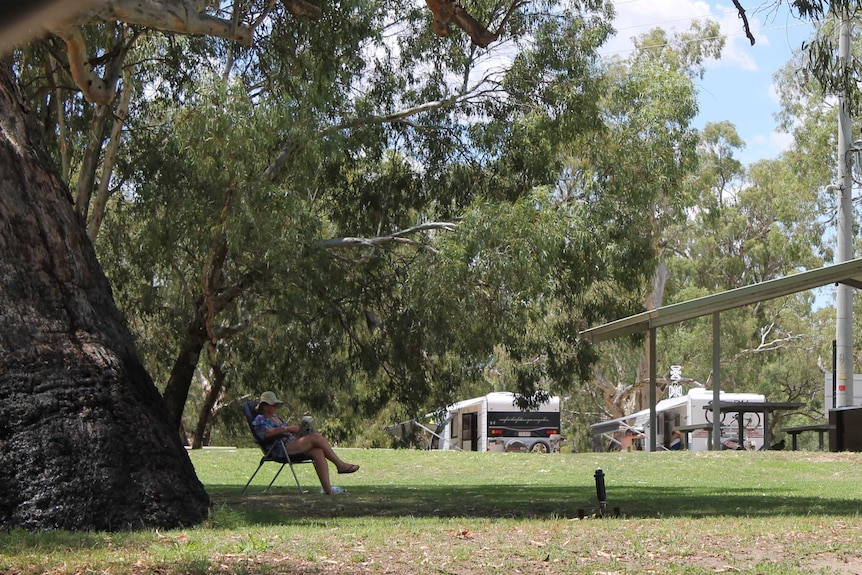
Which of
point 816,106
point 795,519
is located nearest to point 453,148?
point 795,519

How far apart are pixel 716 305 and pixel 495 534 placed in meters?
12.1

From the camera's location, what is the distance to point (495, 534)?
6.25m

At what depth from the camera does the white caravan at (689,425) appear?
2475 centimetres

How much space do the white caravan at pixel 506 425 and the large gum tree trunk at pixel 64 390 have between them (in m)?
21.2

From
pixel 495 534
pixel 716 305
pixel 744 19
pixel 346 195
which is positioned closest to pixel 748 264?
pixel 716 305

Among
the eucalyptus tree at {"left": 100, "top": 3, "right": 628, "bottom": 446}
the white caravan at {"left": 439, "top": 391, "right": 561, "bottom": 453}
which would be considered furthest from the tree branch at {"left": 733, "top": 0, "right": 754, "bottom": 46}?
the white caravan at {"left": 439, "top": 391, "right": 561, "bottom": 453}

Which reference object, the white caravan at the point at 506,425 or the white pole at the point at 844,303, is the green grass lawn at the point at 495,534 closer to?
the white pole at the point at 844,303

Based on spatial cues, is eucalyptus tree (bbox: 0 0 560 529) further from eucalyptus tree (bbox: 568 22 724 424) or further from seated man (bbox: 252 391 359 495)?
eucalyptus tree (bbox: 568 22 724 424)

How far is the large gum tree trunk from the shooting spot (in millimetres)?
6297

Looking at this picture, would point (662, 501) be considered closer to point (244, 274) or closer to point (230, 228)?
point (230, 228)

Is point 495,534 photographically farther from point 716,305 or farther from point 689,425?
point 689,425

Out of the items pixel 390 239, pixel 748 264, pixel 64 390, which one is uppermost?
pixel 748 264

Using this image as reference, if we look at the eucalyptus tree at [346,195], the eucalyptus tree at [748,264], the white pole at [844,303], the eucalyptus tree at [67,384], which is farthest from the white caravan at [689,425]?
the eucalyptus tree at [67,384]

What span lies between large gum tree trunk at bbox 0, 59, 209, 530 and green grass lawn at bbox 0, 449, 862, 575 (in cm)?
34
